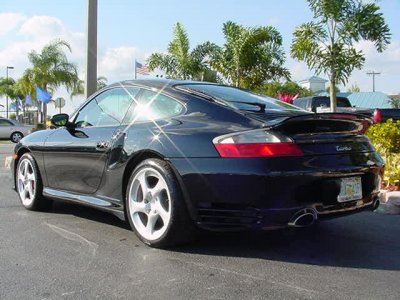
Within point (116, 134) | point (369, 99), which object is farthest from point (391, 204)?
point (369, 99)

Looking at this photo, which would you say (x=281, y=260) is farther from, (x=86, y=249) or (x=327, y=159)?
(x=86, y=249)

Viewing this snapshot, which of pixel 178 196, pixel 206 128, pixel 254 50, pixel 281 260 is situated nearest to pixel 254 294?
pixel 281 260

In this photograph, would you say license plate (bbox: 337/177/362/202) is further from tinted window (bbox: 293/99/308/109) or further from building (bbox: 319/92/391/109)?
building (bbox: 319/92/391/109)

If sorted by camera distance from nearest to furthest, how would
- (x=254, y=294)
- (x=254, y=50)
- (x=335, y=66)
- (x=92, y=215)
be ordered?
1. (x=254, y=294)
2. (x=92, y=215)
3. (x=335, y=66)
4. (x=254, y=50)

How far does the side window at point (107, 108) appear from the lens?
4.55 m

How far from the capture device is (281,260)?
12.1 ft

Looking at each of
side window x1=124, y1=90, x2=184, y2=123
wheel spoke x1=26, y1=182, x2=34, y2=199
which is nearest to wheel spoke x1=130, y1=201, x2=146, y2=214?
side window x1=124, y1=90, x2=184, y2=123

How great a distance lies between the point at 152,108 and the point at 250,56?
13103 mm

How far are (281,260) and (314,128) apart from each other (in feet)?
3.27

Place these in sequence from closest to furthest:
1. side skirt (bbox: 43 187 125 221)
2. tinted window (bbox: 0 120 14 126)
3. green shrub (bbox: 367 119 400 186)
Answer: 1. side skirt (bbox: 43 187 125 221)
2. green shrub (bbox: 367 119 400 186)
3. tinted window (bbox: 0 120 14 126)

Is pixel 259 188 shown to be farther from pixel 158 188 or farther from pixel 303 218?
pixel 158 188

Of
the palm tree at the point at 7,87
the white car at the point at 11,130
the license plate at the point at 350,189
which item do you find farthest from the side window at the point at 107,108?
the palm tree at the point at 7,87

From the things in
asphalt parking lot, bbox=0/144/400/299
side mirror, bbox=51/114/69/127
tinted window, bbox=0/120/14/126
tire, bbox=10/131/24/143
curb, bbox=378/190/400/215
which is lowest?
asphalt parking lot, bbox=0/144/400/299

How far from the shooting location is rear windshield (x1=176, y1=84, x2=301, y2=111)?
4035 millimetres
